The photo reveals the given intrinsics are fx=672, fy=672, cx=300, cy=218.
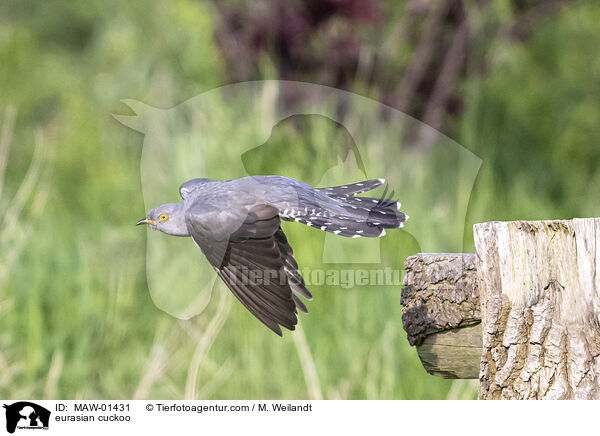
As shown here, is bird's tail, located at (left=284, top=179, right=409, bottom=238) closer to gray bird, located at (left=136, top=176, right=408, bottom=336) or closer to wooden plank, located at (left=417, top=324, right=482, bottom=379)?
gray bird, located at (left=136, top=176, right=408, bottom=336)

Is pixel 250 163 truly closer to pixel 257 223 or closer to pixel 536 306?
pixel 257 223

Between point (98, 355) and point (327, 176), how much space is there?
3.07 feet

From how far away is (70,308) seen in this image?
6.07 ft

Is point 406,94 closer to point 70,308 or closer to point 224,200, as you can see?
point 70,308

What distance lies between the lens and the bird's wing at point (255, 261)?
34.7 inches

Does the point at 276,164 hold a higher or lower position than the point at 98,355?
higher

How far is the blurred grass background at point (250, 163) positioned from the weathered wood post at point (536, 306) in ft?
1.70

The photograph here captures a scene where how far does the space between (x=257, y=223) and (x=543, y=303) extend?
A: 0.39 m

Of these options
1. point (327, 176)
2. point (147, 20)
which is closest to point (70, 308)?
point (327, 176)
